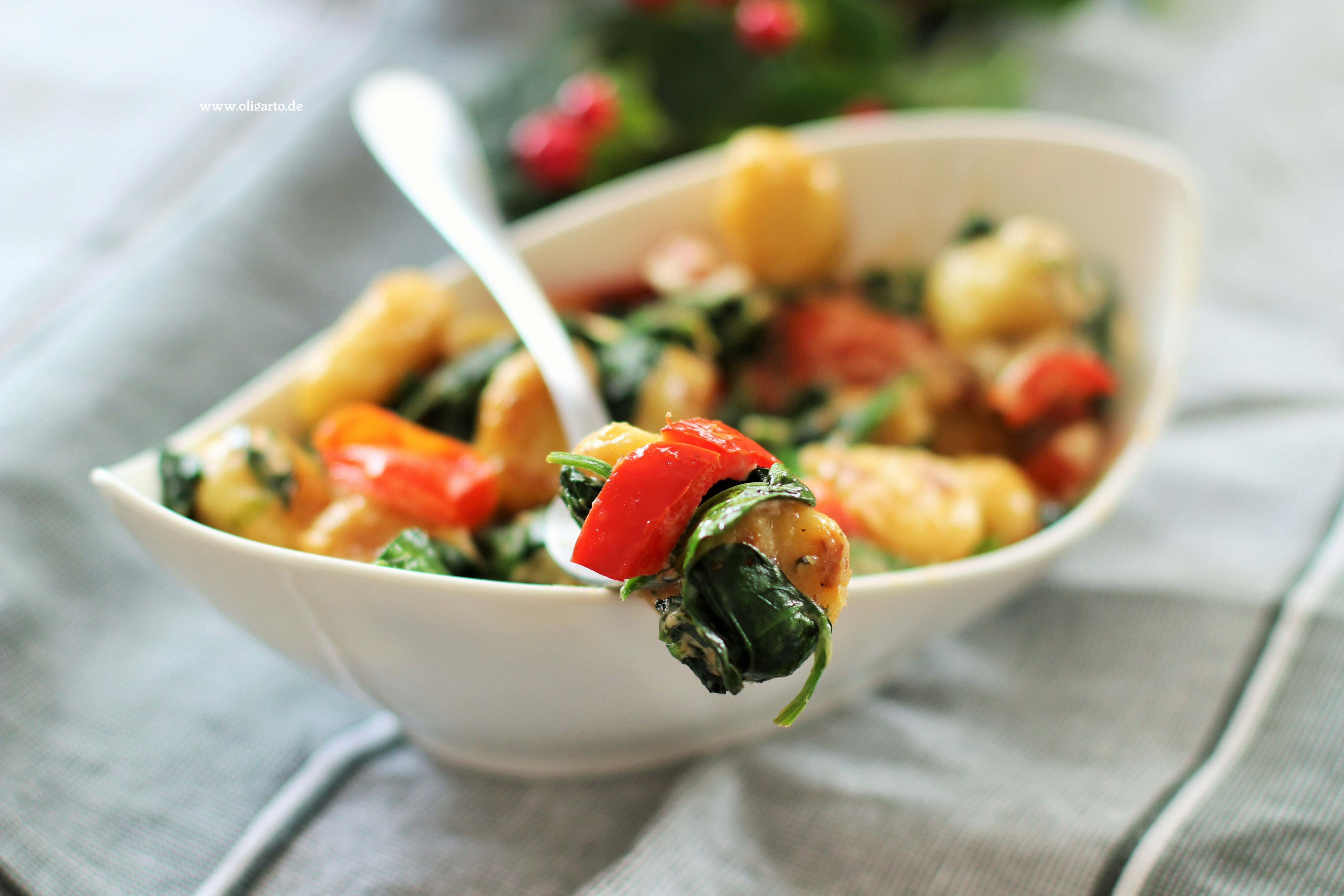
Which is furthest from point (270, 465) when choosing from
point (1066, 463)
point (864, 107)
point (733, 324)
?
point (864, 107)

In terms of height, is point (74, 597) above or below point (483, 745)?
above

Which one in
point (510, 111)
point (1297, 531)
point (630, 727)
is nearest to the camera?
point (630, 727)

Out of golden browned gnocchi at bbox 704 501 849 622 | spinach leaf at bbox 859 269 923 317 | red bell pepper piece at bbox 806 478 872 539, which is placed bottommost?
spinach leaf at bbox 859 269 923 317

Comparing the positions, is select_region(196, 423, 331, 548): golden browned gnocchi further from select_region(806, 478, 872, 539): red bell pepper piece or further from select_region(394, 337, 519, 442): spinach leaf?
select_region(806, 478, 872, 539): red bell pepper piece

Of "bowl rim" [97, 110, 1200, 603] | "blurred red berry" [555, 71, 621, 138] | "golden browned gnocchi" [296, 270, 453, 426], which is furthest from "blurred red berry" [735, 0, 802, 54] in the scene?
"golden browned gnocchi" [296, 270, 453, 426]

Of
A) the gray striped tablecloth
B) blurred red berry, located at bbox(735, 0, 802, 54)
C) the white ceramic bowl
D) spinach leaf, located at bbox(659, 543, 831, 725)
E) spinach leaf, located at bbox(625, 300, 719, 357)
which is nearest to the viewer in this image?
spinach leaf, located at bbox(659, 543, 831, 725)

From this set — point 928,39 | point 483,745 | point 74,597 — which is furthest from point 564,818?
point 928,39

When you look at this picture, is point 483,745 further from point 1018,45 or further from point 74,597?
point 1018,45
